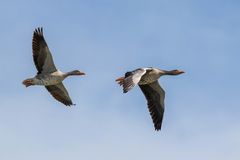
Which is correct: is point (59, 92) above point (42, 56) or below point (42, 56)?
below

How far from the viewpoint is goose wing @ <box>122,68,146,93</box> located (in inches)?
1703

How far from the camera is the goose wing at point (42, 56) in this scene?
47562 mm

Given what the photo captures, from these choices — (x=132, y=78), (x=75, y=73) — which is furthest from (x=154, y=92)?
(x=132, y=78)

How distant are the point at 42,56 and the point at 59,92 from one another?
252 cm

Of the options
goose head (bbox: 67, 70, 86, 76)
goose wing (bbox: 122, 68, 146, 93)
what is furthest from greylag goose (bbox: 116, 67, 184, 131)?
goose head (bbox: 67, 70, 86, 76)

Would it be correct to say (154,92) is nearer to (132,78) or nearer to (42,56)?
(132,78)

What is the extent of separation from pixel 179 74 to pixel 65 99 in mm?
5778

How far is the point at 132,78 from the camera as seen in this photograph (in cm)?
4416

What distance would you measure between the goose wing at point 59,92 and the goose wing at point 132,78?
479 centimetres

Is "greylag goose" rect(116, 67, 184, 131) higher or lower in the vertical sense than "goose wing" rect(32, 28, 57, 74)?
lower

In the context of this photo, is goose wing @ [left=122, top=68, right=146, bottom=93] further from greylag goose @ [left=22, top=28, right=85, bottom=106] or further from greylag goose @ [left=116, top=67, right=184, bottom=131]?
greylag goose @ [left=22, top=28, right=85, bottom=106]

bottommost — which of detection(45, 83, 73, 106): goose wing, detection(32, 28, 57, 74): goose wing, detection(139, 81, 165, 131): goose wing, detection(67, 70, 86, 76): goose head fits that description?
detection(139, 81, 165, 131): goose wing

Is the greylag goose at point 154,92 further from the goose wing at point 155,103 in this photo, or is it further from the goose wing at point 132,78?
the goose wing at point 132,78

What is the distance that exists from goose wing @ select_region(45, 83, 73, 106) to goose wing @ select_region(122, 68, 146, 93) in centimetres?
479
